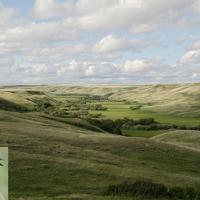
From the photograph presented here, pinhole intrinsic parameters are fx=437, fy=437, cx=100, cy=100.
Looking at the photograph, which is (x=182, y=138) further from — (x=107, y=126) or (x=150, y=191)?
(x=150, y=191)

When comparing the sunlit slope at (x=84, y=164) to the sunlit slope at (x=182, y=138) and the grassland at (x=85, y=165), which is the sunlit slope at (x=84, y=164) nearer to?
the grassland at (x=85, y=165)

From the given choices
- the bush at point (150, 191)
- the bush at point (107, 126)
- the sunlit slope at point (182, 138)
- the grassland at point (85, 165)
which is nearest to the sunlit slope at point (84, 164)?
the grassland at point (85, 165)

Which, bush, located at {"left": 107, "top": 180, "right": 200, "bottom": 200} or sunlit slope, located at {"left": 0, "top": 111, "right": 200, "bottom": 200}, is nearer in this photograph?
sunlit slope, located at {"left": 0, "top": 111, "right": 200, "bottom": 200}

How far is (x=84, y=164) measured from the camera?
117 feet

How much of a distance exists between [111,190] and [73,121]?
6740 centimetres


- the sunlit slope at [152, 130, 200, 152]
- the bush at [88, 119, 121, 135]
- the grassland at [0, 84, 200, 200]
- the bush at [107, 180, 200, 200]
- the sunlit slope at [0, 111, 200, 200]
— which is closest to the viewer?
the grassland at [0, 84, 200, 200]

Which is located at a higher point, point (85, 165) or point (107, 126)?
point (107, 126)

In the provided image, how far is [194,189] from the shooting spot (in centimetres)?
3138

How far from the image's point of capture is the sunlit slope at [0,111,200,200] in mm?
28594

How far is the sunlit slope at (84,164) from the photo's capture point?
2859cm

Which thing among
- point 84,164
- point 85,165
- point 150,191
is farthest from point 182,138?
point 150,191

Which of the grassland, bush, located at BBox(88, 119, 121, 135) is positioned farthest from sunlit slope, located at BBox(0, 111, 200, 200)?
bush, located at BBox(88, 119, 121, 135)

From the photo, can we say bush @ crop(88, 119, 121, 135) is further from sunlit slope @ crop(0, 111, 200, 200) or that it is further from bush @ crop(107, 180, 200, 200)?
bush @ crop(107, 180, 200, 200)

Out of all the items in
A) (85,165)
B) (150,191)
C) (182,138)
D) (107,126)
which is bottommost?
(182,138)
